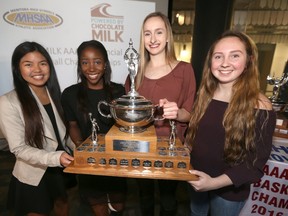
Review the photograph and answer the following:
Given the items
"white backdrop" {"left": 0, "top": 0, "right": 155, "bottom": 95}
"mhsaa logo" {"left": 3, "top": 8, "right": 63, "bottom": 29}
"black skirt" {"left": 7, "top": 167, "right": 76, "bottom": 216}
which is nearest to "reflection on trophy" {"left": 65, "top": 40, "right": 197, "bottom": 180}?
"black skirt" {"left": 7, "top": 167, "right": 76, "bottom": 216}

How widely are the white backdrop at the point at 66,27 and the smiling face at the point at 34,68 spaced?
1522 millimetres

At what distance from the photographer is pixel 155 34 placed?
1127mm

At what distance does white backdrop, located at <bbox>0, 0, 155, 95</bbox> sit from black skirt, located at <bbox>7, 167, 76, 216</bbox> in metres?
1.69

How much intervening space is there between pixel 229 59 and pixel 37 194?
1.33 meters

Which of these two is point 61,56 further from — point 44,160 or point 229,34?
point 229,34

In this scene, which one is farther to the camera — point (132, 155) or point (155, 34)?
point (155, 34)

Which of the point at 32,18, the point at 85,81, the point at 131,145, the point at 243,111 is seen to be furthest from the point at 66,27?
the point at 243,111

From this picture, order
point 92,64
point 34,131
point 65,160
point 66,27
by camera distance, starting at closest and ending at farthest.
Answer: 1. point 65,160
2. point 34,131
3. point 92,64
4. point 66,27

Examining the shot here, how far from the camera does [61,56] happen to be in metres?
2.58

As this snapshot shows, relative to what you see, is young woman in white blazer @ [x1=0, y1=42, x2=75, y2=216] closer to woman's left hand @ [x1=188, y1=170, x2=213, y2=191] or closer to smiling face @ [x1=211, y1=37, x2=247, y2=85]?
woman's left hand @ [x1=188, y1=170, x2=213, y2=191]

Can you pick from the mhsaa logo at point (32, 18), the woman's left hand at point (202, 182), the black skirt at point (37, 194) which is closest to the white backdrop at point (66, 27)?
the mhsaa logo at point (32, 18)

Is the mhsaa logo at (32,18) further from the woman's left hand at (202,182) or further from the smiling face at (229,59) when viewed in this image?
the woman's left hand at (202,182)

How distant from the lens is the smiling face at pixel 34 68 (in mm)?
1121

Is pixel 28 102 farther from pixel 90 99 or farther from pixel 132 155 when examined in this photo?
pixel 132 155
